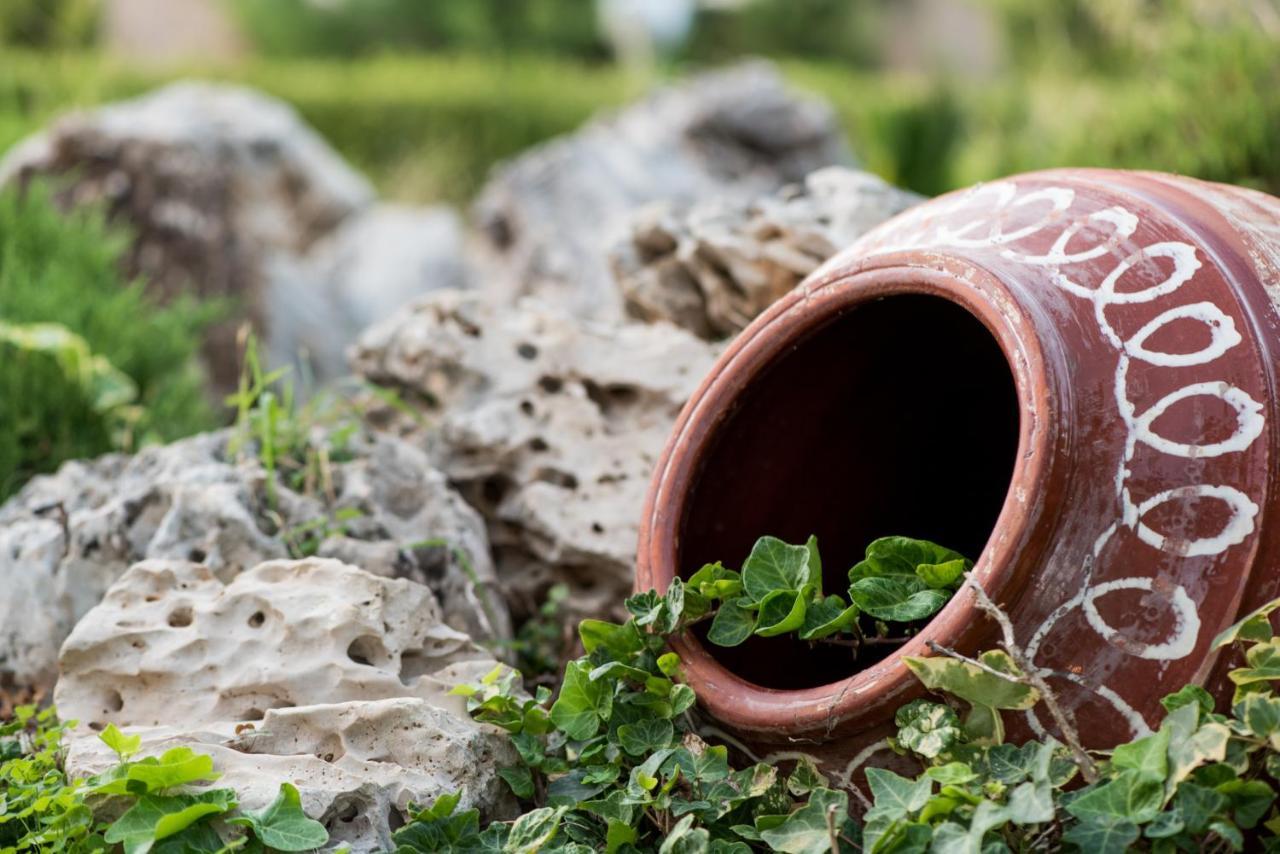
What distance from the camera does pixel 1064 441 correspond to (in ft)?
5.15

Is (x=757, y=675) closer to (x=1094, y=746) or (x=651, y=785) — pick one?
(x=651, y=785)

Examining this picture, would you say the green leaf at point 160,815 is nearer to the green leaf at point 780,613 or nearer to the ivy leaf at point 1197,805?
the green leaf at point 780,613

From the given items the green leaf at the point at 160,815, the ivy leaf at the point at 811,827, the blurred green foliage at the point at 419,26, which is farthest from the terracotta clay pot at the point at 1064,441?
the blurred green foliage at the point at 419,26

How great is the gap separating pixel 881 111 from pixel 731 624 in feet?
20.4

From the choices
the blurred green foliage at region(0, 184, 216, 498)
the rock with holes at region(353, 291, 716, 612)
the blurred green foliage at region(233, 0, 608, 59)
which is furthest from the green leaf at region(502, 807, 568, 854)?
the blurred green foliage at region(233, 0, 608, 59)

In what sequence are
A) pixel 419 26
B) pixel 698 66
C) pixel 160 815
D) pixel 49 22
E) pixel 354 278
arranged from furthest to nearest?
pixel 698 66 → pixel 419 26 → pixel 49 22 → pixel 354 278 → pixel 160 815

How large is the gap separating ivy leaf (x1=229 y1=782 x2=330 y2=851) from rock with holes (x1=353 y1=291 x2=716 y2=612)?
99cm

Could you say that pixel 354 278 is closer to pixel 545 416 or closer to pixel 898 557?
pixel 545 416

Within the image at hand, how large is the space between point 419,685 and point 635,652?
0.37 m

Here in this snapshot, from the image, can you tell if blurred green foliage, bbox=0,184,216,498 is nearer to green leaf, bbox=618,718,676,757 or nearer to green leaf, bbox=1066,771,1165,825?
green leaf, bbox=618,718,676,757

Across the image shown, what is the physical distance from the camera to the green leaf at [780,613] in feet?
5.51

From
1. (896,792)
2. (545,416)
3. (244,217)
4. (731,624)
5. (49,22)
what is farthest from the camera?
(49,22)

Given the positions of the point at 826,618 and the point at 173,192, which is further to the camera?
the point at 173,192

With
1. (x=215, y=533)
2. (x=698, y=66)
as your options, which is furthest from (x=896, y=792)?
(x=698, y=66)
